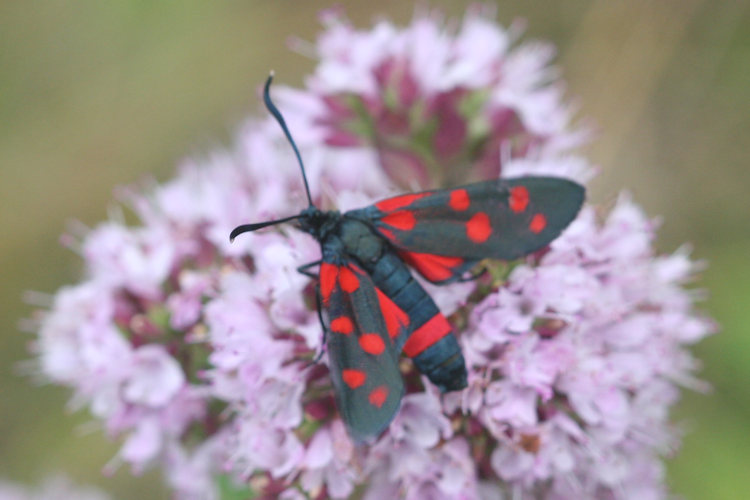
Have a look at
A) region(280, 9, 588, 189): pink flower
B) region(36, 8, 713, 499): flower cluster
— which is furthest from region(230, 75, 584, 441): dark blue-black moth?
region(280, 9, 588, 189): pink flower

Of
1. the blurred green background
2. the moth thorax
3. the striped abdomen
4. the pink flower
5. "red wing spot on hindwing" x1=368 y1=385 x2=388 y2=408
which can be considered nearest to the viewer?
"red wing spot on hindwing" x1=368 y1=385 x2=388 y2=408

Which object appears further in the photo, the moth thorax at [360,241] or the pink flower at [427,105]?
the pink flower at [427,105]

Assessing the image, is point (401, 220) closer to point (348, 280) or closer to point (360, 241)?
point (360, 241)

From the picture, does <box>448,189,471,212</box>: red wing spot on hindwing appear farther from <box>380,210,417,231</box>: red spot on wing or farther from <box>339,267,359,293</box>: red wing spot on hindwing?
<box>339,267,359,293</box>: red wing spot on hindwing

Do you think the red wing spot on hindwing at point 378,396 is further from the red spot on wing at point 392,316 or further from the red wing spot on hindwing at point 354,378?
the red spot on wing at point 392,316

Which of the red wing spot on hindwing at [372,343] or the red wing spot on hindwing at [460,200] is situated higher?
the red wing spot on hindwing at [460,200]

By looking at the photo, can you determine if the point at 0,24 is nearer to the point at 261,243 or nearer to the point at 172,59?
the point at 172,59

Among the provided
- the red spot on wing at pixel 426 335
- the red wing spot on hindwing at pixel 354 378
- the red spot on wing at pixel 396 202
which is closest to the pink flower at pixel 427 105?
the red spot on wing at pixel 396 202
